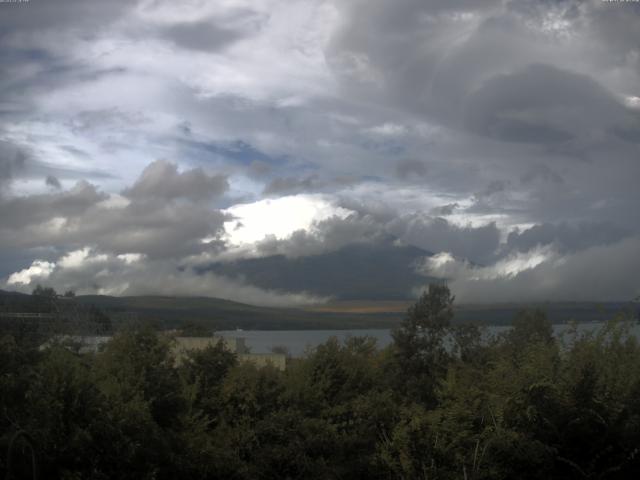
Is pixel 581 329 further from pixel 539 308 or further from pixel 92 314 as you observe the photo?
pixel 92 314

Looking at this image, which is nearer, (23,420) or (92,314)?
(23,420)

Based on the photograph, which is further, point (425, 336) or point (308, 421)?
point (425, 336)

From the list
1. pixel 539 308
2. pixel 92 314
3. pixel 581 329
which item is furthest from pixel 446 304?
pixel 581 329

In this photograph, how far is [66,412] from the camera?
11578 millimetres

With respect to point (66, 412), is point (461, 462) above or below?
below

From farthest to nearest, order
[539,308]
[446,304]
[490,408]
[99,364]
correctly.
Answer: [539,308]
[446,304]
[99,364]
[490,408]

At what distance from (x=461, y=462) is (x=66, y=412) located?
22.2ft

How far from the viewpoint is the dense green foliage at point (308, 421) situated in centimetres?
1152

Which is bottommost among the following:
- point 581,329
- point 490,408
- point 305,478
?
point 305,478

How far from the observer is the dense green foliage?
11516mm

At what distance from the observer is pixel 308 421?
52.6ft

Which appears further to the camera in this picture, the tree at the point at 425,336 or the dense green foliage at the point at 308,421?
the tree at the point at 425,336

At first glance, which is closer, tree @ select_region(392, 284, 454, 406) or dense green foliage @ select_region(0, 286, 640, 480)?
dense green foliage @ select_region(0, 286, 640, 480)

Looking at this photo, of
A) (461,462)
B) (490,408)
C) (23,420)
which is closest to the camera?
(23,420)
